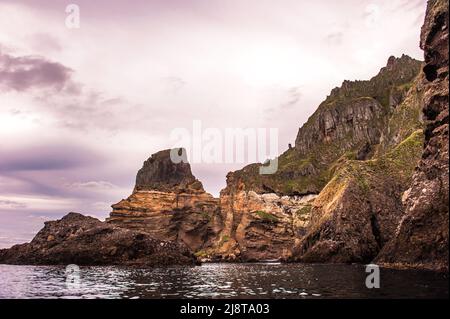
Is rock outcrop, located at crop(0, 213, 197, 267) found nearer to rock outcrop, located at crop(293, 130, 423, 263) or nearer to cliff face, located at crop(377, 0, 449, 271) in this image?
rock outcrop, located at crop(293, 130, 423, 263)

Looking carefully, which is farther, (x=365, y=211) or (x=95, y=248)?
(x=365, y=211)

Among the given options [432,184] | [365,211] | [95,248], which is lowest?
[95,248]

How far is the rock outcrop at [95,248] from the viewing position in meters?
106

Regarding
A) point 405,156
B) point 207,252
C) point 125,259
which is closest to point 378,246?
point 405,156

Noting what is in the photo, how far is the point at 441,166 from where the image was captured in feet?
212

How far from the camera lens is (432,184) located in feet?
217

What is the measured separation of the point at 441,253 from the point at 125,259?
74.0 meters

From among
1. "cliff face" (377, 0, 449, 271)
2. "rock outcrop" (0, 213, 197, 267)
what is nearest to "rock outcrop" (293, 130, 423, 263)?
"cliff face" (377, 0, 449, 271)

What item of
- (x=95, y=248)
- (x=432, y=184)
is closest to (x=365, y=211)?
(x=432, y=184)

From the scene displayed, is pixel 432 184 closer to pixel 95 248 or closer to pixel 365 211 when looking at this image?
pixel 365 211

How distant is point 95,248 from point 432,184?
80.8 meters

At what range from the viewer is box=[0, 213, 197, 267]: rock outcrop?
347 feet

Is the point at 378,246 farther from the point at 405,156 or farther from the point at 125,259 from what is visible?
the point at 125,259

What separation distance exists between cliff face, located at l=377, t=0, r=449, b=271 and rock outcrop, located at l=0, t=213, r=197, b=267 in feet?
183
